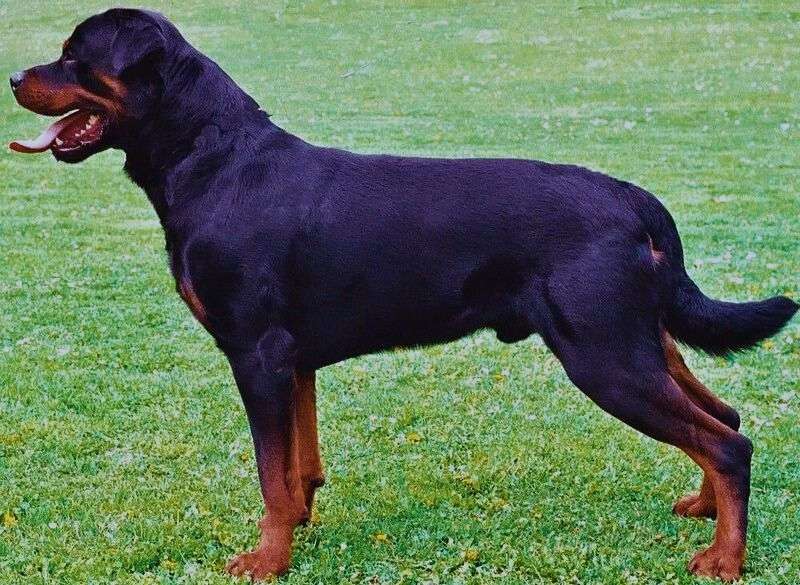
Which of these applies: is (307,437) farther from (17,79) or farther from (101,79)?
(17,79)

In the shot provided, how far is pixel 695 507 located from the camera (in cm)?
414

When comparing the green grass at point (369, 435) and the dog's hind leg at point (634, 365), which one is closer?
the dog's hind leg at point (634, 365)

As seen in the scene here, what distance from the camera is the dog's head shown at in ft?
12.0

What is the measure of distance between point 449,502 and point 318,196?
55.8 inches

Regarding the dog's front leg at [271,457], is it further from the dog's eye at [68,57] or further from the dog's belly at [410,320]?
the dog's eye at [68,57]

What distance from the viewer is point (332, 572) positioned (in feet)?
12.5

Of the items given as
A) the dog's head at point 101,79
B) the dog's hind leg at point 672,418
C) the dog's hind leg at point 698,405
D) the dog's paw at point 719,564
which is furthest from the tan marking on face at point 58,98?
the dog's paw at point 719,564

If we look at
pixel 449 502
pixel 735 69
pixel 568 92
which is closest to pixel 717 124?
pixel 568 92

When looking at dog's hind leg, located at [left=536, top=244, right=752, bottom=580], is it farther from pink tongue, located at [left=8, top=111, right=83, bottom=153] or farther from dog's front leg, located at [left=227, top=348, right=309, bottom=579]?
pink tongue, located at [left=8, top=111, right=83, bottom=153]

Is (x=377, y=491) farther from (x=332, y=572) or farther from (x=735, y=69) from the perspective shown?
(x=735, y=69)

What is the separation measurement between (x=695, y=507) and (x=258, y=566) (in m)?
1.69

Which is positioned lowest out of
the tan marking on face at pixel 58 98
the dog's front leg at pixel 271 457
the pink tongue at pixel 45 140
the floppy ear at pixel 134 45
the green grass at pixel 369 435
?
the green grass at pixel 369 435

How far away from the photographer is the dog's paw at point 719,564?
3650 mm

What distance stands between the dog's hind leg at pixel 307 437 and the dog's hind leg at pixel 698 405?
132cm
